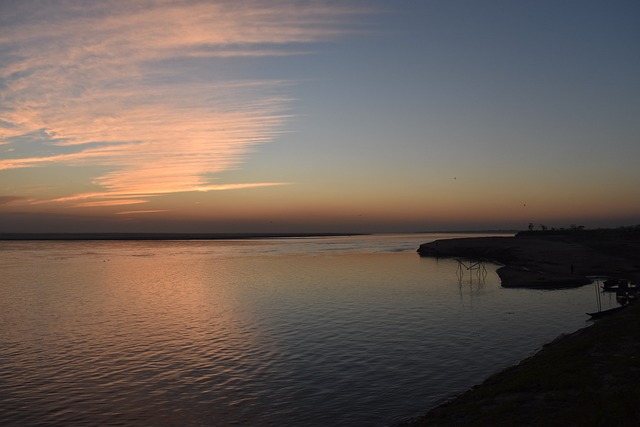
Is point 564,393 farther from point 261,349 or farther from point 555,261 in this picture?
point 555,261

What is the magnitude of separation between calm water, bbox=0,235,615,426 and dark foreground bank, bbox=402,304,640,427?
2620 millimetres

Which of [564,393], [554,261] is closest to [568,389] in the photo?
[564,393]

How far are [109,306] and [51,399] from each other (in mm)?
28794

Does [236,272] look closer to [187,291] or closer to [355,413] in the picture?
[187,291]

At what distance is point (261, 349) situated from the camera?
31.1 metres

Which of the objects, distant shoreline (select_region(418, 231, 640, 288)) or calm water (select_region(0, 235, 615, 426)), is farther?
distant shoreline (select_region(418, 231, 640, 288))

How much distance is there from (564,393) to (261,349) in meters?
18.8

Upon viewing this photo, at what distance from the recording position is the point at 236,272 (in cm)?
8681

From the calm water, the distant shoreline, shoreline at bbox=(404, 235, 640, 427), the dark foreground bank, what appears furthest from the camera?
the distant shoreline

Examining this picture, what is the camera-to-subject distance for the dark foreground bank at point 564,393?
1462cm

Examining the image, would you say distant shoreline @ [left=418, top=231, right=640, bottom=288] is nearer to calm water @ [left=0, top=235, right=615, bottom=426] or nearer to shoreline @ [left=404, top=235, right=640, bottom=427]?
calm water @ [left=0, top=235, right=615, bottom=426]

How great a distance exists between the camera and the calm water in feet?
69.1

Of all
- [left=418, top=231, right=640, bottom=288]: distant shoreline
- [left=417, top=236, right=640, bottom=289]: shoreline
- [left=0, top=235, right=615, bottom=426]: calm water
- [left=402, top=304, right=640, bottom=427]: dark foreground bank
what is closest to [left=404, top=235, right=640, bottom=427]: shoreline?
[left=402, top=304, right=640, bottom=427]: dark foreground bank

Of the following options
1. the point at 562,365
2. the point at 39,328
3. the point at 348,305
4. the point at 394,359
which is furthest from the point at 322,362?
the point at 39,328
